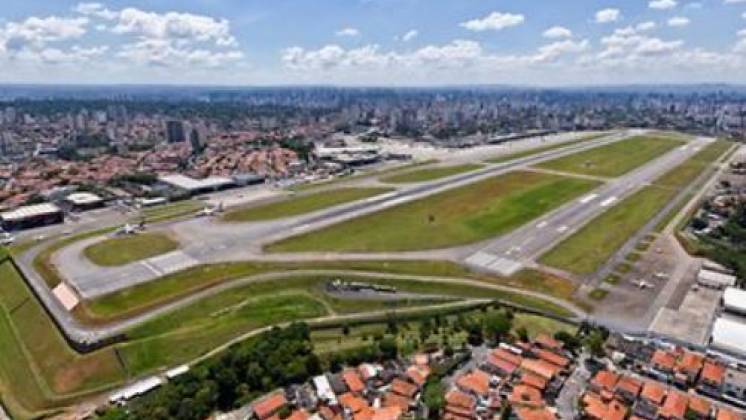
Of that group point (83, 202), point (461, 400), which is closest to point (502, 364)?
point (461, 400)

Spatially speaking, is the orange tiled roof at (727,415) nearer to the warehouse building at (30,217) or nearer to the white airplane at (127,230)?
the white airplane at (127,230)

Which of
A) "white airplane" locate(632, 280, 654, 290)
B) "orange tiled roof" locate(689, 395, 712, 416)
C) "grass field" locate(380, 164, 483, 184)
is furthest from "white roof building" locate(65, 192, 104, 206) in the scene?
"orange tiled roof" locate(689, 395, 712, 416)

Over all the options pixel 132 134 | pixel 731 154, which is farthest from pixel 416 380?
pixel 132 134

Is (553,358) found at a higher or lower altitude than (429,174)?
lower

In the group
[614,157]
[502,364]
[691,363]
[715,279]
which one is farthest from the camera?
[614,157]

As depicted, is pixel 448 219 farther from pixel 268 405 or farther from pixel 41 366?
pixel 41 366

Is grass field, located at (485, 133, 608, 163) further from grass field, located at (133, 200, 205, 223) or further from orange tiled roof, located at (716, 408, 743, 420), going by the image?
orange tiled roof, located at (716, 408, 743, 420)
